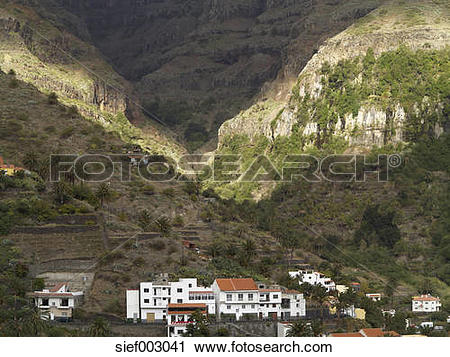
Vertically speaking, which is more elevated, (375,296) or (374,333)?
(374,333)

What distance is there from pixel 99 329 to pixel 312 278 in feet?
134

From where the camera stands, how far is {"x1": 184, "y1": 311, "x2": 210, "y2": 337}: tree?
105000 mm

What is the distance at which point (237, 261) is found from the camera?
135125mm

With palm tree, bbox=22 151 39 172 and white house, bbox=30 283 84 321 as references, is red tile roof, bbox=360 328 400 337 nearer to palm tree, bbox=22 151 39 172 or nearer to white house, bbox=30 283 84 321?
white house, bbox=30 283 84 321

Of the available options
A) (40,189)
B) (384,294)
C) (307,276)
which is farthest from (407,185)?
(40,189)

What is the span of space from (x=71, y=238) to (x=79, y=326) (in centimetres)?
1792

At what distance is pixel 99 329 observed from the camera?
340 feet

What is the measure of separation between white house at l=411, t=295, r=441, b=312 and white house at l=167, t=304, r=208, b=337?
137 ft

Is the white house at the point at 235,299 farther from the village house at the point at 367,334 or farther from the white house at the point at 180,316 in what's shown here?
the village house at the point at 367,334

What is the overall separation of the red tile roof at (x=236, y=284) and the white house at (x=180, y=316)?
3.04 meters

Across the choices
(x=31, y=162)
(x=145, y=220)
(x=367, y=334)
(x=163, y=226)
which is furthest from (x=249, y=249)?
(x=367, y=334)

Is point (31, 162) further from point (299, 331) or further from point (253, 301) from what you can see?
point (299, 331)


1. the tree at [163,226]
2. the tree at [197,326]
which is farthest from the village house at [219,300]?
the tree at [163,226]

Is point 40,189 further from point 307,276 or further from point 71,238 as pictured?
point 307,276
